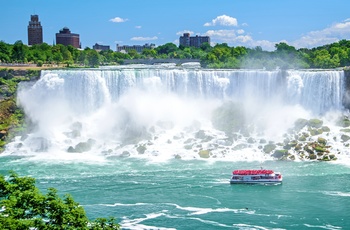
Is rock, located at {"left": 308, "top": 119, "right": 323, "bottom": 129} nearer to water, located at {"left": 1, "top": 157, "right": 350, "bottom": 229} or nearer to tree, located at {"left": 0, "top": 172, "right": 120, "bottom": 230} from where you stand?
water, located at {"left": 1, "top": 157, "right": 350, "bottom": 229}

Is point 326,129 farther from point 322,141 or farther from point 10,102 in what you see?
point 10,102

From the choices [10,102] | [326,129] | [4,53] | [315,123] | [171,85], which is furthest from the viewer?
[4,53]

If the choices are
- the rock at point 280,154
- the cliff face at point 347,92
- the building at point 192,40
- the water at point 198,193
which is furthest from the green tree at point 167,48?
the water at point 198,193

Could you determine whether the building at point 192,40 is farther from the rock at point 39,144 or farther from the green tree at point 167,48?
the rock at point 39,144

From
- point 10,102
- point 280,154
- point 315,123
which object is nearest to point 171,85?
point 315,123

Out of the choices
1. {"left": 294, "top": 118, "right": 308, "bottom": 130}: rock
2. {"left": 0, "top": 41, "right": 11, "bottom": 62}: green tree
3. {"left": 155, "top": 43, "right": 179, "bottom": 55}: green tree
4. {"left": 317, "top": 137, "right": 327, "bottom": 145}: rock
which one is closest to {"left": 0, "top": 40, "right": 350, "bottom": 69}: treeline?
{"left": 0, "top": 41, "right": 11, "bottom": 62}: green tree

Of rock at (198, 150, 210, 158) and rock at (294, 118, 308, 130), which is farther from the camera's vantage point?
rock at (294, 118, 308, 130)
